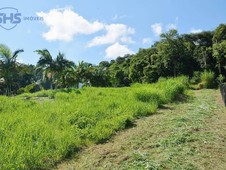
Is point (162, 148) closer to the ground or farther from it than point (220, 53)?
closer to the ground

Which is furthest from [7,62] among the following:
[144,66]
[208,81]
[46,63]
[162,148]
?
[162,148]

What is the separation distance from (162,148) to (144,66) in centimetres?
3474

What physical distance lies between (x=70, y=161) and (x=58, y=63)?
25.2 metres

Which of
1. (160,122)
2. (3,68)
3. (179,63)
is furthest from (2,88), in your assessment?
(160,122)

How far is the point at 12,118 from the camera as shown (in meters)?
6.30

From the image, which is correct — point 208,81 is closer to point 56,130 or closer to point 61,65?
point 61,65

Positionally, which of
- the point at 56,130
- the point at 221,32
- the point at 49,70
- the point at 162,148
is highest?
the point at 221,32

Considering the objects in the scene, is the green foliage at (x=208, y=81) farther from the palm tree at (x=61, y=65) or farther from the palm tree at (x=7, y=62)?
the palm tree at (x=7, y=62)

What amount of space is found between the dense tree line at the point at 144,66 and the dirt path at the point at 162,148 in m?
19.4

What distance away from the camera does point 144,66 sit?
128ft

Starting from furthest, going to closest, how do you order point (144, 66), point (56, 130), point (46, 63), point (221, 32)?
point (144, 66)
point (221, 32)
point (46, 63)
point (56, 130)

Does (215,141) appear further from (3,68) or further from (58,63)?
(58,63)

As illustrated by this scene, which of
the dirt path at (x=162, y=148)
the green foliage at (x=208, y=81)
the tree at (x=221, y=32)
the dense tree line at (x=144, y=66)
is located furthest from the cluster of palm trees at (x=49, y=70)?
the dirt path at (x=162, y=148)

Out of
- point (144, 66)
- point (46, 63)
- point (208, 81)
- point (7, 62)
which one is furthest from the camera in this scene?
point (144, 66)
